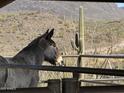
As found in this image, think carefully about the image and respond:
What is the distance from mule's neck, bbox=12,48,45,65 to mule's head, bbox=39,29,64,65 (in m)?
0.16

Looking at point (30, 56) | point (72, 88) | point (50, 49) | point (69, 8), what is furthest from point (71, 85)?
point (69, 8)

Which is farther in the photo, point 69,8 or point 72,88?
point 69,8

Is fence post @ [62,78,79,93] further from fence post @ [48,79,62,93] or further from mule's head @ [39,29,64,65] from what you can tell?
mule's head @ [39,29,64,65]

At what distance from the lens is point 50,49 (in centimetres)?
765

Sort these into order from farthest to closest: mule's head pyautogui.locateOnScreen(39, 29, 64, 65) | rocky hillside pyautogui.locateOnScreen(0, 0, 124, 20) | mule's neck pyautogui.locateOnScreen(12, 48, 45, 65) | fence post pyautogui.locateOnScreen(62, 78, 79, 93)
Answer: rocky hillside pyautogui.locateOnScreen(0, 0, 124, 20) < mule's head pyautogui.locateOnScreen(39, 29, 64, 65) < mule's neck pyautogui.locateOnScreen(12, 48, 45, 65) < fence post pyautogui.locateOnScreen(62, 78, 79, 93)

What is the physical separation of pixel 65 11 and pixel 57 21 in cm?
1636

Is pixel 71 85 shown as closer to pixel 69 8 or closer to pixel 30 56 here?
pixel 30 56

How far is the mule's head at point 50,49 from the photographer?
7.48 m

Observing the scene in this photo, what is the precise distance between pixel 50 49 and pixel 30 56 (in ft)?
2.78

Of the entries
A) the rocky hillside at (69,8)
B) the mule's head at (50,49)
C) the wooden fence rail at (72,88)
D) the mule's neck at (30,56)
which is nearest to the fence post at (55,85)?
the wooden fence rail at (72,88)

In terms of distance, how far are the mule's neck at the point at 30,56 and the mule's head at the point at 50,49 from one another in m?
0.16

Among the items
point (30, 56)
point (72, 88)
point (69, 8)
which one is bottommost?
point (30, 56)

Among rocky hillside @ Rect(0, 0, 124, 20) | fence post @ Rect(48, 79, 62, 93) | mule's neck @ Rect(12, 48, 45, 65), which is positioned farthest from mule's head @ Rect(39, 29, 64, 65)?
rocky hillside @ Rect(0, 0, 124, 20)

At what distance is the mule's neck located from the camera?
653cm
